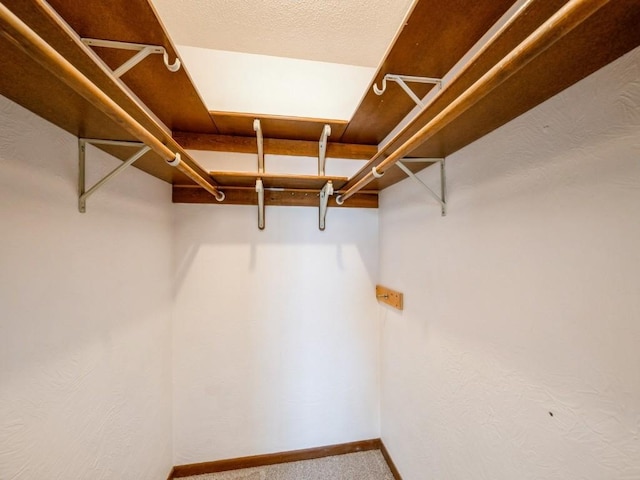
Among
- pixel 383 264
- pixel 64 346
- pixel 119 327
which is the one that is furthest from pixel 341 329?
pixel 64 346

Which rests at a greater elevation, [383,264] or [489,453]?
[383,264]

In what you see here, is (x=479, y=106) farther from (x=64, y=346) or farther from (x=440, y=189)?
(x=64, y=346)

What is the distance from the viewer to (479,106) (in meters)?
0.71

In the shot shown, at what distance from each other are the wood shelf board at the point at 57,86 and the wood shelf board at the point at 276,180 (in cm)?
39

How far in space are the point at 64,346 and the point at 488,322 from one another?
142 cm

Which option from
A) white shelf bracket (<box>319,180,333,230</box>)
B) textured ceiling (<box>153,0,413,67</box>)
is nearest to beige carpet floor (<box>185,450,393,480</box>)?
white shelf bracket (<box>319,180,333,230</box>)

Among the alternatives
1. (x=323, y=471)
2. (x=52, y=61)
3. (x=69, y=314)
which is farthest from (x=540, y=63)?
(x=323, y=471)

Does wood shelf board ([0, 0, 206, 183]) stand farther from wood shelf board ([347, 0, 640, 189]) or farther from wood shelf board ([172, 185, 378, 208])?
wood shelf board ([347, 0, 640, 189])

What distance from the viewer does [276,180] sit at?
1.32m

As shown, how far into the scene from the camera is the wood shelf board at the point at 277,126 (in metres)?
1.37

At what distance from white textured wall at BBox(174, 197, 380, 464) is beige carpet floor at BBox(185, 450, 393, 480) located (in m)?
0.10

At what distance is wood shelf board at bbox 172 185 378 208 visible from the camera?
59.3 inches

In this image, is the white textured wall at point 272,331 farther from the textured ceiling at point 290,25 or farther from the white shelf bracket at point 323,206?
the textured ceiling at point 290,25

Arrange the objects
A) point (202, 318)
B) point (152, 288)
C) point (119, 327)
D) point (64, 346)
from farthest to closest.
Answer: point (202, 318)
point (152, 288)
point (119, 327)
point (64, 346)
